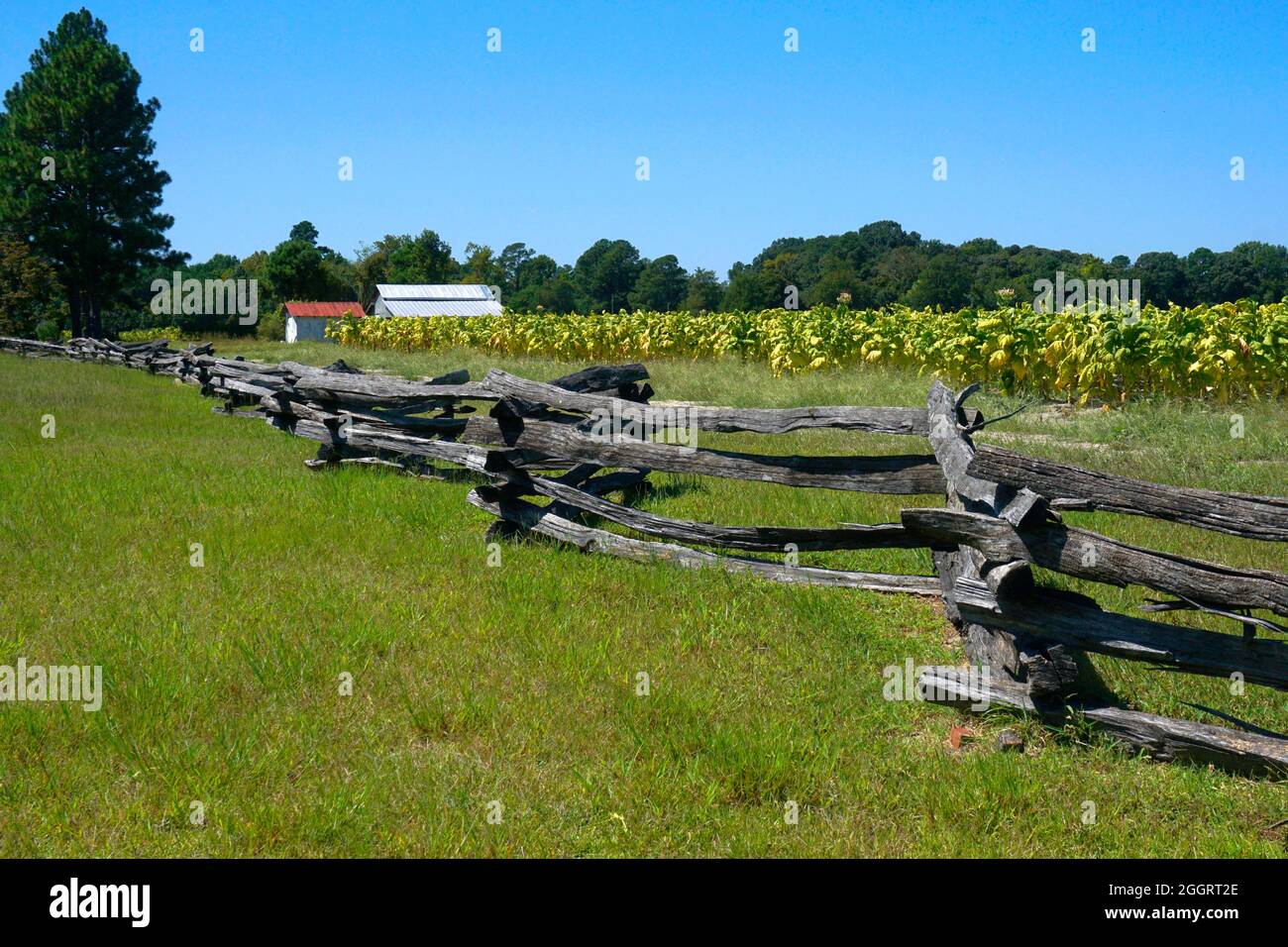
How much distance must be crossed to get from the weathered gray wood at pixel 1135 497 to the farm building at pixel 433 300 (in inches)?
2532

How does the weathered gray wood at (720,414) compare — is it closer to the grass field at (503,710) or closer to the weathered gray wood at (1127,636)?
the grass field at (503,710)

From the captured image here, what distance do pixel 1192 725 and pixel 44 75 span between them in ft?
156

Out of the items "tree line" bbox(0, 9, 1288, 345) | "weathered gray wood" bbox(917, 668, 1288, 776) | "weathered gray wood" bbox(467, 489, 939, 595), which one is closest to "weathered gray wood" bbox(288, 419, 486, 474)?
"weathered gray wood" bbox(467, 489, 939, 595)

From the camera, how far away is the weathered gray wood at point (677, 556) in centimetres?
570

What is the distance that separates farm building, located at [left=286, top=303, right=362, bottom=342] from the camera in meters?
67.7

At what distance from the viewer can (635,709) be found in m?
4.16

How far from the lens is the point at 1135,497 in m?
4.09

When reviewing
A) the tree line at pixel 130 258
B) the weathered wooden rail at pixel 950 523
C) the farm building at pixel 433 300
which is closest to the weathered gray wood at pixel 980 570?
the weathered wooden rail at pixel 950 523

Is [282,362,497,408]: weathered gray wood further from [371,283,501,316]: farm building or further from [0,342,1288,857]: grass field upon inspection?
[371,283,501,316]: farm building

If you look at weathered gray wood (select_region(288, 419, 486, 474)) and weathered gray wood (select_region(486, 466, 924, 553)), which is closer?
weathered gray wood (select_region(486, 466, 924, 553))

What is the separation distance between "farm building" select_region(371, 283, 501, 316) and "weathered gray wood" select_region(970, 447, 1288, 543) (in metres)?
64.3
